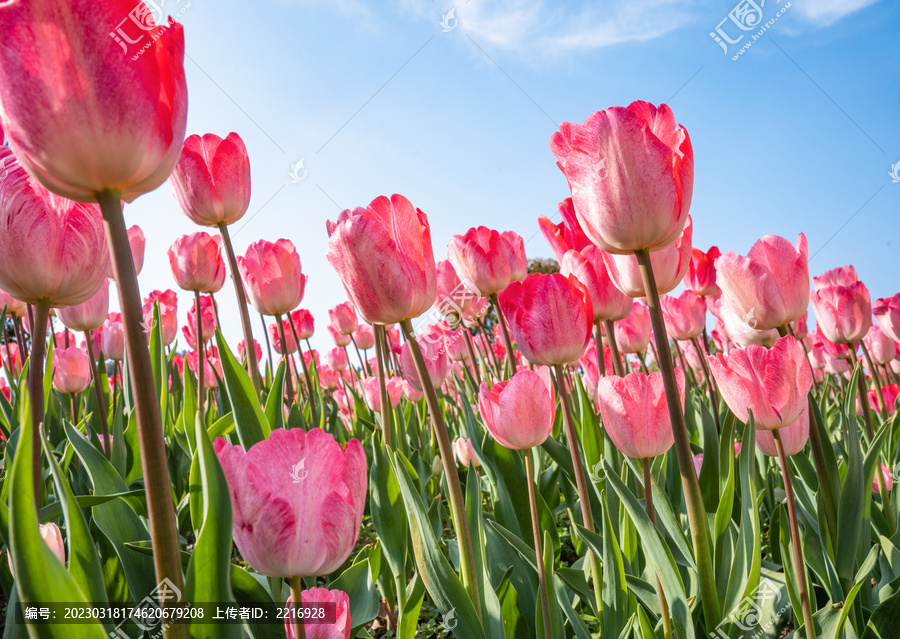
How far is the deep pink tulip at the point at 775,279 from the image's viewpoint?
1294 mm

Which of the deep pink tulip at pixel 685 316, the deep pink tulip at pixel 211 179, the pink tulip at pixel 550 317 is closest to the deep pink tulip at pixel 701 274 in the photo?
the deep pink tulip at pixel 685 316

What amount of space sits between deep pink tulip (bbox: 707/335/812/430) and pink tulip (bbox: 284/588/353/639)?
764 millimetres

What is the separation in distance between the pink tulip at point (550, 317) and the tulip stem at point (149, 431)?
0.85 meters

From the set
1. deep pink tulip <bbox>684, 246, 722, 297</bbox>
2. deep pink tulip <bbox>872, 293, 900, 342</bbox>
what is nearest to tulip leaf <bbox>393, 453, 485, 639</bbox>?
deep pink tulip <bbox>684, 246, 722, 297</bbox>

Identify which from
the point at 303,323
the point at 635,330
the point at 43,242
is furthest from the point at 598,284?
the point at 303,323

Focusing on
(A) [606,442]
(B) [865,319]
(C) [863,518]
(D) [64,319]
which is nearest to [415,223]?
(A) [606,442]

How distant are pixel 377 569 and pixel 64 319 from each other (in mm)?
1508

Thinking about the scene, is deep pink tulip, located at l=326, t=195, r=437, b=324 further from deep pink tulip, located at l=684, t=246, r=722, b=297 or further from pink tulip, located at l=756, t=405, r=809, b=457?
deep pink tulip, located at l=684, t=246, r=722, b=297

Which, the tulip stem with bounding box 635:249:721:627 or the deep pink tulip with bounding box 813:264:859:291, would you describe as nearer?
the tulip stem with bounding box 635:249:721:627

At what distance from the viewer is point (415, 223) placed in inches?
39.8

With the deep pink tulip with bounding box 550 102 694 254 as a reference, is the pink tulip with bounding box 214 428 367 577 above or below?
below

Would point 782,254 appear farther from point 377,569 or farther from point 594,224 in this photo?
point 377,569

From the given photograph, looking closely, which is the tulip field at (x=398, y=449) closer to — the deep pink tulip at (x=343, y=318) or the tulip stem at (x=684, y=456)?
the tulip stem at (x=684, y=456)

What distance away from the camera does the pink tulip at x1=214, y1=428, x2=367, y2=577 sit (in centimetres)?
67
